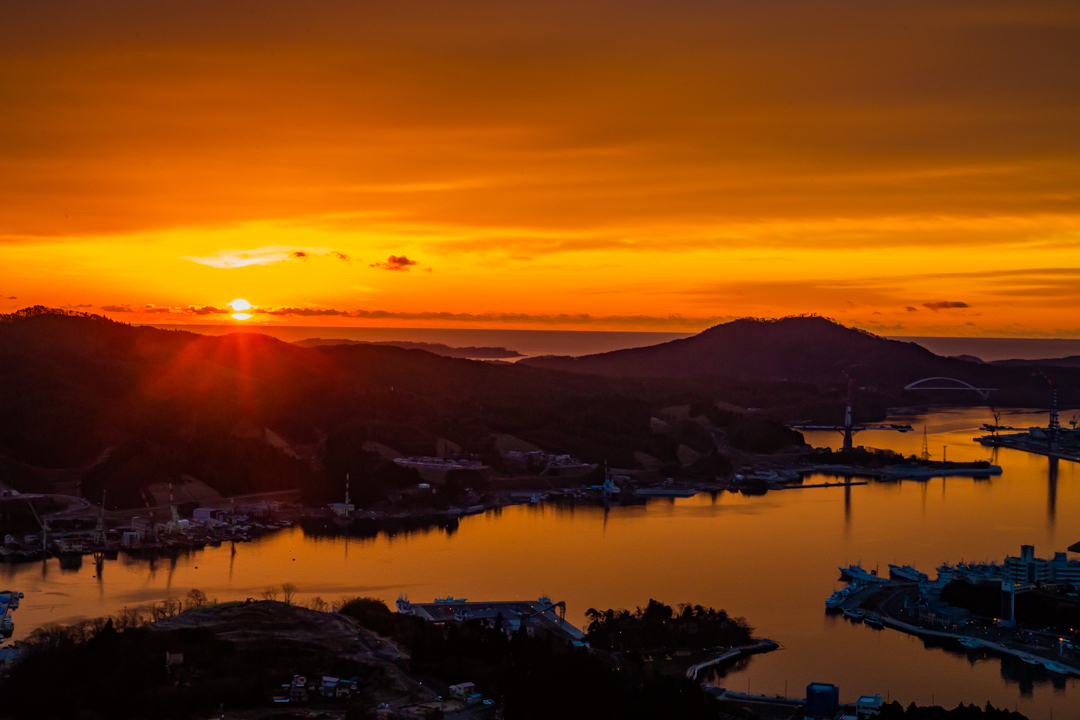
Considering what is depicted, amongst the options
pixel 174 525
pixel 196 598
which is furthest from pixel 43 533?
pixel 196 598

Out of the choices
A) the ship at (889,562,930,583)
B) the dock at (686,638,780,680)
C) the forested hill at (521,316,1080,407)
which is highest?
the forested hill at (521,316,1080,407)

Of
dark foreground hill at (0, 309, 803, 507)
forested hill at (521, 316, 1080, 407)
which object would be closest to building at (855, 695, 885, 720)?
dark foreground hill at (0, 309, 803, 507)

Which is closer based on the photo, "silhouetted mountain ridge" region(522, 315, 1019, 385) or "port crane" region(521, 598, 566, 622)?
"port crane" region(521, 598, 566, 622)

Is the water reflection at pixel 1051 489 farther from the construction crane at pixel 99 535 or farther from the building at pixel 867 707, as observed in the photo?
the construction crane at pixel 99 535

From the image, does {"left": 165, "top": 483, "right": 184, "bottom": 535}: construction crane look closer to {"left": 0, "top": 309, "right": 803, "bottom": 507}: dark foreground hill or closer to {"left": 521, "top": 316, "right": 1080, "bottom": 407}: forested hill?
{"left": 0, "top": 309, "right": 803, "bottom": 507}: dark foreground hill

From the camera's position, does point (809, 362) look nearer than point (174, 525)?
No

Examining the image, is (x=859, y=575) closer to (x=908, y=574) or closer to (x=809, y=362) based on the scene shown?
(x=908, y=574)

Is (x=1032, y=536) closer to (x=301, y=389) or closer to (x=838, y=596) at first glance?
(x=838, y=596)
